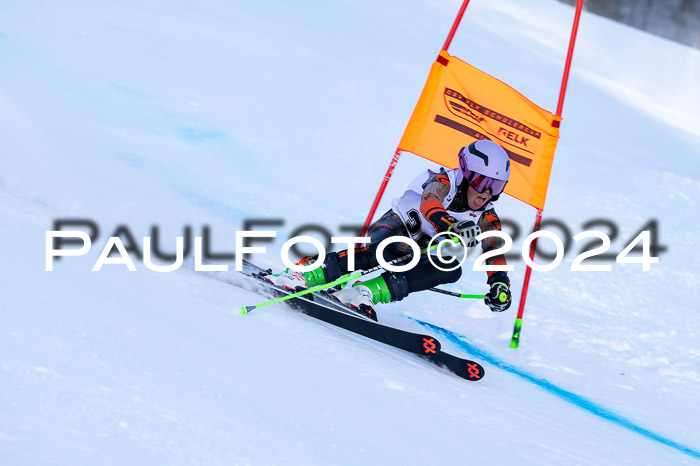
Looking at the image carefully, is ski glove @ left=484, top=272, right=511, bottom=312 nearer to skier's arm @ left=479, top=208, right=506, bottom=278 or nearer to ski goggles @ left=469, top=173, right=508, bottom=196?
skier's arm @ left=479, top=208, right=506, bottom=278

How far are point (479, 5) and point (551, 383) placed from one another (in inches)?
483

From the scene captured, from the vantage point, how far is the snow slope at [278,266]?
6.72 feet

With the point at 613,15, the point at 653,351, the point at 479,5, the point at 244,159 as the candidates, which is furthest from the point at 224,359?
the point at 613,15

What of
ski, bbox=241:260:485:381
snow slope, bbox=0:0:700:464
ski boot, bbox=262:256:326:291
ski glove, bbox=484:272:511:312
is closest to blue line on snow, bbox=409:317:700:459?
snow slope, bbox=0:0:700:464

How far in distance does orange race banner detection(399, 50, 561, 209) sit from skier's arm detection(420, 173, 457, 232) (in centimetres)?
65

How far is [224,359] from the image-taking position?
2.42 metres

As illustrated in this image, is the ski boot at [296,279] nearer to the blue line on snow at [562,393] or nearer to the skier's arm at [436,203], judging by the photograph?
the skier's arm at [436,203]

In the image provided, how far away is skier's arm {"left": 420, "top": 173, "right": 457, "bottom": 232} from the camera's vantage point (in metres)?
3.42

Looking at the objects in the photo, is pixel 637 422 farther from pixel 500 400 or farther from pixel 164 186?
pixel 164 186

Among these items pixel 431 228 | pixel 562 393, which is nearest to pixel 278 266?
pixel 431 228

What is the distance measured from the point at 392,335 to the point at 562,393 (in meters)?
1.01

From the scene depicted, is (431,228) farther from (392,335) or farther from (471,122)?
(471,122)

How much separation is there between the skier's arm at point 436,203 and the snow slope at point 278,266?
25.0 inches

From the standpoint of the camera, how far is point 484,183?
134 inches
